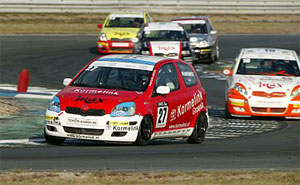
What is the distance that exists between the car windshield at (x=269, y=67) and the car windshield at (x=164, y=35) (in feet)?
28.0

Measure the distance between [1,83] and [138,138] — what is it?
475 inches

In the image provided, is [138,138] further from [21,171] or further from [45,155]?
[21,171]

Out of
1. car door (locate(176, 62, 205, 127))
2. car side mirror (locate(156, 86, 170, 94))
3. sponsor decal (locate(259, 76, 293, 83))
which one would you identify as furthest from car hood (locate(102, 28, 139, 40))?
car side mirror (locate(156, 86, 170, 94))

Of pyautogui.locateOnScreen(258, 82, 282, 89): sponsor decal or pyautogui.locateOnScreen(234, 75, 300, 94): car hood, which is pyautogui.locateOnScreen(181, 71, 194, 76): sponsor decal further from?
pyautogui.locateOnScreen(258, 82, 282, 89): sponsor decal

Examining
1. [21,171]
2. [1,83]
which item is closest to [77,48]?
[1,83]

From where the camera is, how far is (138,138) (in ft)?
40.1

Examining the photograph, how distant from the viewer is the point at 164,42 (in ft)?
87.9

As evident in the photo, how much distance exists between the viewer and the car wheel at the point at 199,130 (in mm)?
13781

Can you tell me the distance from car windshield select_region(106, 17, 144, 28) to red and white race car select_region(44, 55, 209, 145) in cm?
1809

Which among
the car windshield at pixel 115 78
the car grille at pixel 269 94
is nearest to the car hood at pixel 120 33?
the car grille at pixel 269 94

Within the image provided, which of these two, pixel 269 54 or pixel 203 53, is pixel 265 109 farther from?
pixel 203 53

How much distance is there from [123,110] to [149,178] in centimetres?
283

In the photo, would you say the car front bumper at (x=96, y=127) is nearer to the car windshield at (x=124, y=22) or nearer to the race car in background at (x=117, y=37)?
the race car in background at (x=117, y=37)

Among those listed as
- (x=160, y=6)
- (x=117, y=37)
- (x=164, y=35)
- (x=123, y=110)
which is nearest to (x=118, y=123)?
(x=123, y=110)
